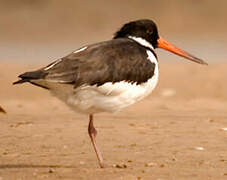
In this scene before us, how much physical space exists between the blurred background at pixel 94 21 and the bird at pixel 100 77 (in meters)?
13.7

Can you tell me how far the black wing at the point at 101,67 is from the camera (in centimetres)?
726

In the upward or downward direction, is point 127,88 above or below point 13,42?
above

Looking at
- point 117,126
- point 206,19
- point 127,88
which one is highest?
point 127,88

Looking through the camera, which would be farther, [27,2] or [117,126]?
[27,2]

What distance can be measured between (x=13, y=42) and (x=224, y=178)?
646 inches

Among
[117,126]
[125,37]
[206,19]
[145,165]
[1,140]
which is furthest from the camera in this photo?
[206,19]

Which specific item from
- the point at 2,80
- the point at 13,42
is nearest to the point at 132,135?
the point at 2,80

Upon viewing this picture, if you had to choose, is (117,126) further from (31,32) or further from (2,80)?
(31,32)

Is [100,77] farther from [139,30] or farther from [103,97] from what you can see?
[139,30]

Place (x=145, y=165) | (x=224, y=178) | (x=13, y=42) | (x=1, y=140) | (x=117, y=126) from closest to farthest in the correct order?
(x=224, y=178) < (x=145, y=165) < (x=1, y=140) < (x=117, y=126) < (x=13, y=42)

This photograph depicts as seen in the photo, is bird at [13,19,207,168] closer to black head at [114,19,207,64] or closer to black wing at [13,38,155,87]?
black wing at [13,38,155,87]

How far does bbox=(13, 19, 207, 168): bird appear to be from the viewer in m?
7.27

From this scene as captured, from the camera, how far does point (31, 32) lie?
23.8 meters

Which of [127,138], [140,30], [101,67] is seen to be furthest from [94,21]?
[101,67]
